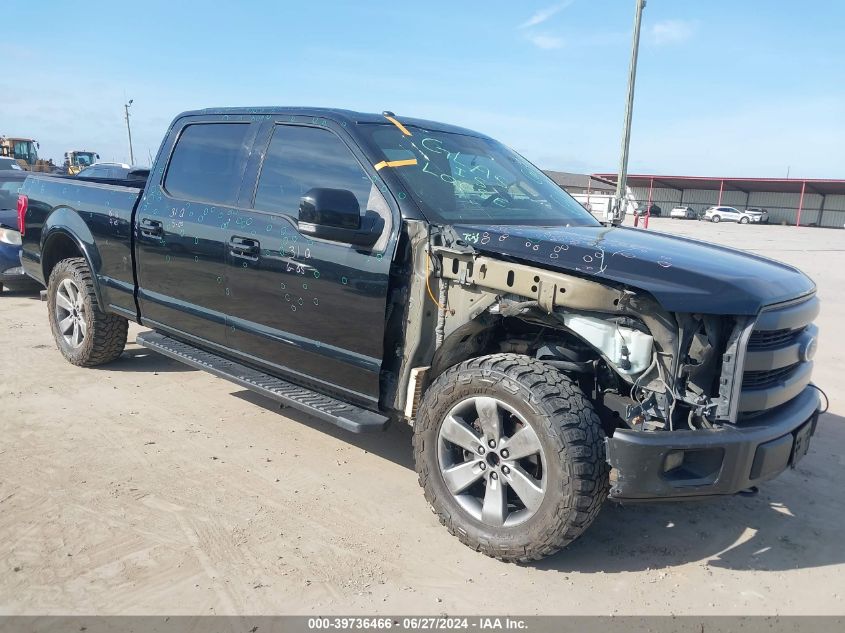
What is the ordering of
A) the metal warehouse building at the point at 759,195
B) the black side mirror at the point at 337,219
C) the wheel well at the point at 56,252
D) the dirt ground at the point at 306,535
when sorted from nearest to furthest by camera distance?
the dirt ground at the point at 306,535 → the black side mirror at the point at 337,219 → the wheel well at the point at 56,252 → the metal warehouse building at the point at 759,195

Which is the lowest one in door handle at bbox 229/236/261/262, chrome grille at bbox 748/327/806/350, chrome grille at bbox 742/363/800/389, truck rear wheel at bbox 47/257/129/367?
truck rear wheel at bbox 47/257/129/367

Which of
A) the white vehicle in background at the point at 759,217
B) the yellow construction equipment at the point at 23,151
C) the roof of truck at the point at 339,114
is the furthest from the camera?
the white vehicle in background at the point at 759,217

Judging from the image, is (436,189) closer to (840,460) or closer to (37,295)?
(840,460)

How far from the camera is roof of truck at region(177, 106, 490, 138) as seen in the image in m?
3.87

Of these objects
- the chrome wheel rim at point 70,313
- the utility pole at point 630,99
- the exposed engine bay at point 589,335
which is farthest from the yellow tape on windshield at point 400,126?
the utility pole at point 630,99

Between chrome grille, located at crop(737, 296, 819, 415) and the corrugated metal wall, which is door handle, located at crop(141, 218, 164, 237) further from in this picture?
the corrugated metal wall

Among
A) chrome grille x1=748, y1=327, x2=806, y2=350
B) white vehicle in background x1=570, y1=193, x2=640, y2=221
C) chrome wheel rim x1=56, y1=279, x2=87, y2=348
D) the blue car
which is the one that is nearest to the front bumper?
chrome grille x1=748, y1=327, x2=806, y2=350

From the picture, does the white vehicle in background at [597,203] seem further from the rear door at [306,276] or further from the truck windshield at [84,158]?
the truck windshield at [84,158]

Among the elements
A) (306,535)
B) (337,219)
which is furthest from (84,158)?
(306,535)

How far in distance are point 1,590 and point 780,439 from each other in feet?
11.0

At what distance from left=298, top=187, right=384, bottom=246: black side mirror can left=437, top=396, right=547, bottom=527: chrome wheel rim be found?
1.00 m

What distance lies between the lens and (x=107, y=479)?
374cm

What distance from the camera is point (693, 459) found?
277cm

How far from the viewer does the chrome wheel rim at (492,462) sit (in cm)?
296
